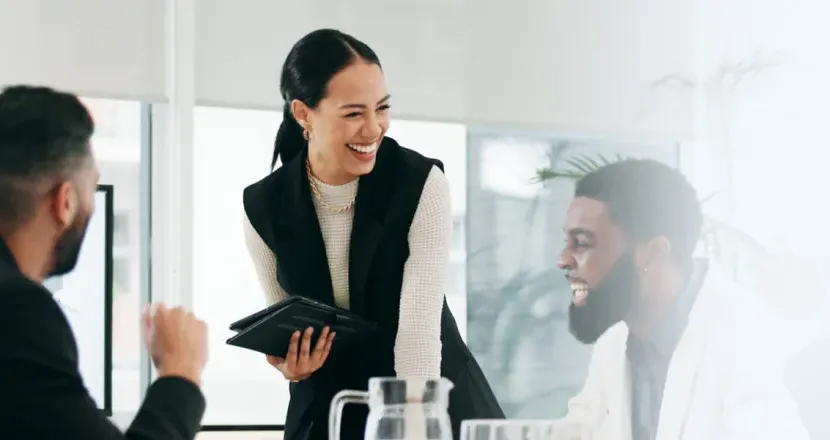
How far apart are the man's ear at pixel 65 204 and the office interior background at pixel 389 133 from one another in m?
1.58

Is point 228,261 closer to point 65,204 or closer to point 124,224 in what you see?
point 124,224

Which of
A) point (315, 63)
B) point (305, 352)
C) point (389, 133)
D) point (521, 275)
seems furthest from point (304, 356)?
point (389, 133)

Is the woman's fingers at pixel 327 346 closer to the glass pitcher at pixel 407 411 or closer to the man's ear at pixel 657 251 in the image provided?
the glass pitcher at pixel 407 411

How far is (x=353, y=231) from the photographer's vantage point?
6.70 ft

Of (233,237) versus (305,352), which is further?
(233,237)

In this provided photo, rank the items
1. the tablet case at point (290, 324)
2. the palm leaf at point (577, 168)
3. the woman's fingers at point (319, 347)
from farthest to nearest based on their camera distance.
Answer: the palm leaf at point (577, 168), the woman's fingers at point (319, 347), the tablet case at point (290, 324)

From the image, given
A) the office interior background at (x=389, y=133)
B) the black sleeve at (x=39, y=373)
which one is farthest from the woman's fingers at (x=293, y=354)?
the office interior background at (x=389, y=133)

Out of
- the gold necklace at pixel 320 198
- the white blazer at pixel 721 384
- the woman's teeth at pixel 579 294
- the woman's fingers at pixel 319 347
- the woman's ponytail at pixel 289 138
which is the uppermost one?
the woman's ponytail at pixel 289 138

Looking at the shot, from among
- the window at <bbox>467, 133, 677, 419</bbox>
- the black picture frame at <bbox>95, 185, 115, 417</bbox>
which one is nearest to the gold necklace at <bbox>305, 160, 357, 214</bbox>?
the window at <bbox>467, 133, 677, 419</bbox>

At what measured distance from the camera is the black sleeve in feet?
3.77

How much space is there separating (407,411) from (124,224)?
2.46 m

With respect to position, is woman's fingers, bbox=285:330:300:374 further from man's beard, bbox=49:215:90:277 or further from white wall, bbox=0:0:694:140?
white wall, bbox=0:0:694:140

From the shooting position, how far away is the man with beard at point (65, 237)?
3.91ft

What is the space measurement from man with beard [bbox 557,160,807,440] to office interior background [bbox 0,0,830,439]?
12cm
